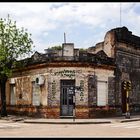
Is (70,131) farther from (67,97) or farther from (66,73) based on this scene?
(66,73)

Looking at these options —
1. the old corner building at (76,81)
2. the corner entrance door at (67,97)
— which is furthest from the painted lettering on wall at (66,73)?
the corner entrance door at (67,97)

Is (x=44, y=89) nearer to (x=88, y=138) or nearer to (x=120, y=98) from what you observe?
(x=120, y=98)

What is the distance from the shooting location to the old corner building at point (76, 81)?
29.0 meters

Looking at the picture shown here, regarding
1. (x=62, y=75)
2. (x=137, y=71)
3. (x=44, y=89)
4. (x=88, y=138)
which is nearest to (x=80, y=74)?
(x=62, y=75)

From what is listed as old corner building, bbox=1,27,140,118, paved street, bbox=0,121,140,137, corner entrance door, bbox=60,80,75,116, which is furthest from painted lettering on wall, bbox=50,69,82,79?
paved street, bbox=0,121,140,137

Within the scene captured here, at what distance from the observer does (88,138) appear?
1472 cm

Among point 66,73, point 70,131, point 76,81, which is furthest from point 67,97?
point 70,131

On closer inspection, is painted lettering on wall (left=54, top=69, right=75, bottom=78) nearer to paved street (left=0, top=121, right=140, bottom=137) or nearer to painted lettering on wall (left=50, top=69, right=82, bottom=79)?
painted lettering on wall (left=50, top=69, right=82, bottom=79)

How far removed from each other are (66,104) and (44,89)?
223 centimetres

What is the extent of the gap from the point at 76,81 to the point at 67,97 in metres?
1.53

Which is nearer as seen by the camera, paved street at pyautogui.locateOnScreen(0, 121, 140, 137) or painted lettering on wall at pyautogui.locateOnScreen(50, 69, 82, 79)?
paved street at pyautogui.locateOnScreen(0, 121, 140, 137)

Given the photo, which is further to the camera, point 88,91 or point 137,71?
point 137,71

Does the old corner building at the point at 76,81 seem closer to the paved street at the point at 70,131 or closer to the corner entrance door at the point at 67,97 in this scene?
the corner entrance door at the point at 67,97

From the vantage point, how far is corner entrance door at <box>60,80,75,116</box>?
29.0 meters
